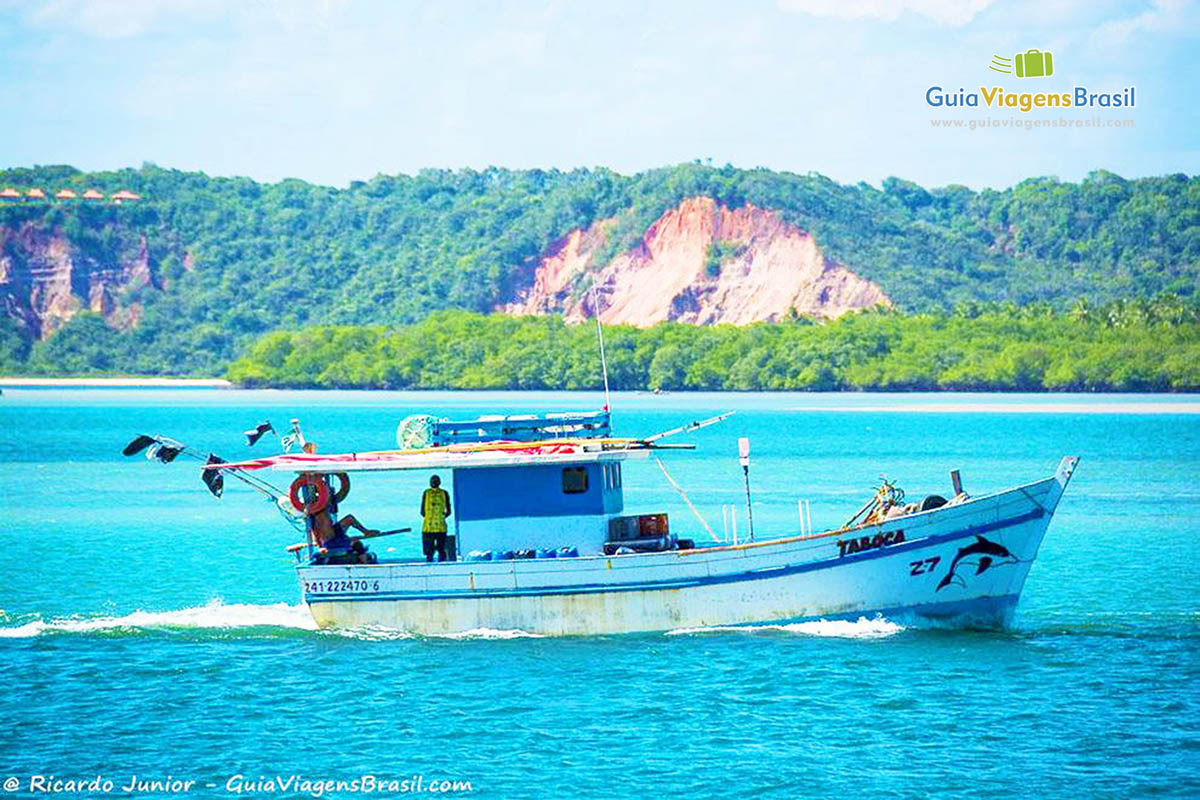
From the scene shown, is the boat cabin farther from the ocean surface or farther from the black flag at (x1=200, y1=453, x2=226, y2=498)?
the black flag at (x1=200, y1=453, x2=226, y2=498)

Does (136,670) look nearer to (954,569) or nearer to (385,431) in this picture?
(954,569)

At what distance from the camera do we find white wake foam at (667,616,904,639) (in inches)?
1207

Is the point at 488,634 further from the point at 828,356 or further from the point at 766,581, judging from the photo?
the point at 828,356

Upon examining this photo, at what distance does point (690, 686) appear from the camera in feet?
92.3

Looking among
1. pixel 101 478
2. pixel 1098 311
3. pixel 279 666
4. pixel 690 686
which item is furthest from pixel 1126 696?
pixel 1098 311

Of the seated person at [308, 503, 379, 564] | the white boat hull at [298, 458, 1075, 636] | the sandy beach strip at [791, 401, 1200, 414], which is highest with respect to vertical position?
the seated person at [308, 503, 379, 564]

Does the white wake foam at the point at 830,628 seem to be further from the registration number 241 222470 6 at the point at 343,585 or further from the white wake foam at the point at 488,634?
the registration number 241 222470 6 at the point at 343,585

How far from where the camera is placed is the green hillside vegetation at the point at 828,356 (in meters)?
148

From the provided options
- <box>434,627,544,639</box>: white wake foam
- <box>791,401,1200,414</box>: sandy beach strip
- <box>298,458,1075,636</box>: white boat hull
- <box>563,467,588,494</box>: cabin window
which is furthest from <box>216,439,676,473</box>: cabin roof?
<box>791,401,1200,414</box>: sandy beach strip

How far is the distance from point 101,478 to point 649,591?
43.5 m

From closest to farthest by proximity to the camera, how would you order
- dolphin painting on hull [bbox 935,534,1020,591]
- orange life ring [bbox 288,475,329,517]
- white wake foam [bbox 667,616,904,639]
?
dolphin painting on hull [bbox 935,534,1020,591] → white wake foam [bbox 667,616,904,639] → orange life ring [bbox 288,475,329,517]

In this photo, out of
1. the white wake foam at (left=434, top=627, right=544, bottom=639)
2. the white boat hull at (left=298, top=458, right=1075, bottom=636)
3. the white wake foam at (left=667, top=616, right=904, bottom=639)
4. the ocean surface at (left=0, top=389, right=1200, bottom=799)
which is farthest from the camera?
the white wake foam at (left=434, top=627, right=544, bottom=639)

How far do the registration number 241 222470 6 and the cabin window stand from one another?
3647 millimetres

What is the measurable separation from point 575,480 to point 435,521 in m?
2.56
